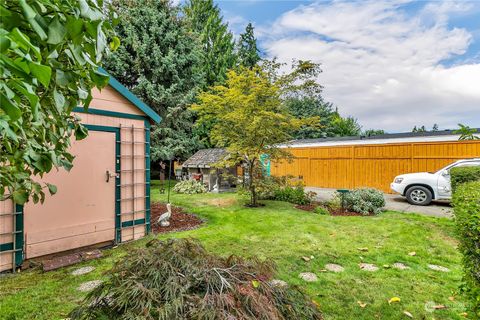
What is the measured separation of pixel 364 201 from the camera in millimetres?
7465

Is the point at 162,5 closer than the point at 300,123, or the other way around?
the point at 300,123

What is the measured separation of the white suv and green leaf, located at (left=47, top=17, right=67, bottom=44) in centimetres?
937

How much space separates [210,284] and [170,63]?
42.6ft

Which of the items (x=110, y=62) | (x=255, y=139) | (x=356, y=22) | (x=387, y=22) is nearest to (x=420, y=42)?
(x=387, y=22)

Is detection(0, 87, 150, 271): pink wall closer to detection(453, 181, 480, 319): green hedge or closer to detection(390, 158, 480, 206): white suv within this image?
detection(453, 181, 480, 319): green hedge

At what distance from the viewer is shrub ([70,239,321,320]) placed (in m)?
1.07

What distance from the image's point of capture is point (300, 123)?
7730mm

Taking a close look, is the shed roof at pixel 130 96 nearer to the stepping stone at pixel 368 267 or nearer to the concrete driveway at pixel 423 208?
the stepping stone at pixel 368 267

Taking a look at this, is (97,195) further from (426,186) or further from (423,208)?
(426,186)

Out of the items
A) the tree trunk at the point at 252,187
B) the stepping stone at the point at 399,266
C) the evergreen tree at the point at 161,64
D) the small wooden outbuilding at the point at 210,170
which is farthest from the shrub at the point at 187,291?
the evergreen tree at the point at 161,64

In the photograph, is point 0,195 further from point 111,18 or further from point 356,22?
point 356,22

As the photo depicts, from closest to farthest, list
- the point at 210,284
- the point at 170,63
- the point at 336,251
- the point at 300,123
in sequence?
1. the point at 210,284
2. the point at 336,251
3. the point at 300,123
4. the point at 170,63

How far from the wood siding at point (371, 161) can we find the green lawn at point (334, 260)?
10.2 ft

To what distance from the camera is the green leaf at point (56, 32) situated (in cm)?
65
